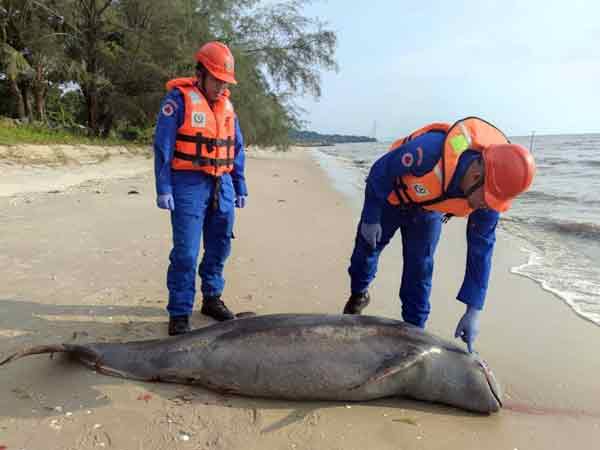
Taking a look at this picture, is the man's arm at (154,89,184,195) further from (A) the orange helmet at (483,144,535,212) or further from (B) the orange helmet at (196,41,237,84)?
(A) the orange helmet at (483,144,535,212)

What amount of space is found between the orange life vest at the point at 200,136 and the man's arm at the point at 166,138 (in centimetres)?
6

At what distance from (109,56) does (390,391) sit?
22.3 m

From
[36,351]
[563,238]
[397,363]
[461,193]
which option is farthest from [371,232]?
[563,238]

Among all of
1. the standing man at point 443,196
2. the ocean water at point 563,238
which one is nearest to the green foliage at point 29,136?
the ocean water at point 563,238

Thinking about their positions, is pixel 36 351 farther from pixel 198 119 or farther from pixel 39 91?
→ pixel 39 91

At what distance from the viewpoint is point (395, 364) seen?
9.73 ft

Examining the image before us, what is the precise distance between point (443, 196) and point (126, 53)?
857 inches

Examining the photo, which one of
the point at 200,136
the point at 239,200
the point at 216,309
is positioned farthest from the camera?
the point at 239,200

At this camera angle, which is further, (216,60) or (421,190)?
(216,60)

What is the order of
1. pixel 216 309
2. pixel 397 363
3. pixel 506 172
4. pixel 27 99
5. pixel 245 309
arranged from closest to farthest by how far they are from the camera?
pixel 506 172 → pixel 397 363 → pixel 216 309 → pixel 245 309 → pixel 27 99

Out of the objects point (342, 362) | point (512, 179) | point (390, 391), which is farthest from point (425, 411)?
point (512, 179)

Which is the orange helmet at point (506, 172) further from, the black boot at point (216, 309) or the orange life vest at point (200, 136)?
the black boot at point (216, 309)

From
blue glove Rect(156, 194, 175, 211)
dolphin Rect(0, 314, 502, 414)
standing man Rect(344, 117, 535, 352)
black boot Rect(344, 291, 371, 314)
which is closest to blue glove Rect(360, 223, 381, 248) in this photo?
standing man Rect(344, 117, 535, 352)

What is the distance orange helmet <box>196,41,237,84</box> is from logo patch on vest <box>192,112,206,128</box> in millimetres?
340
